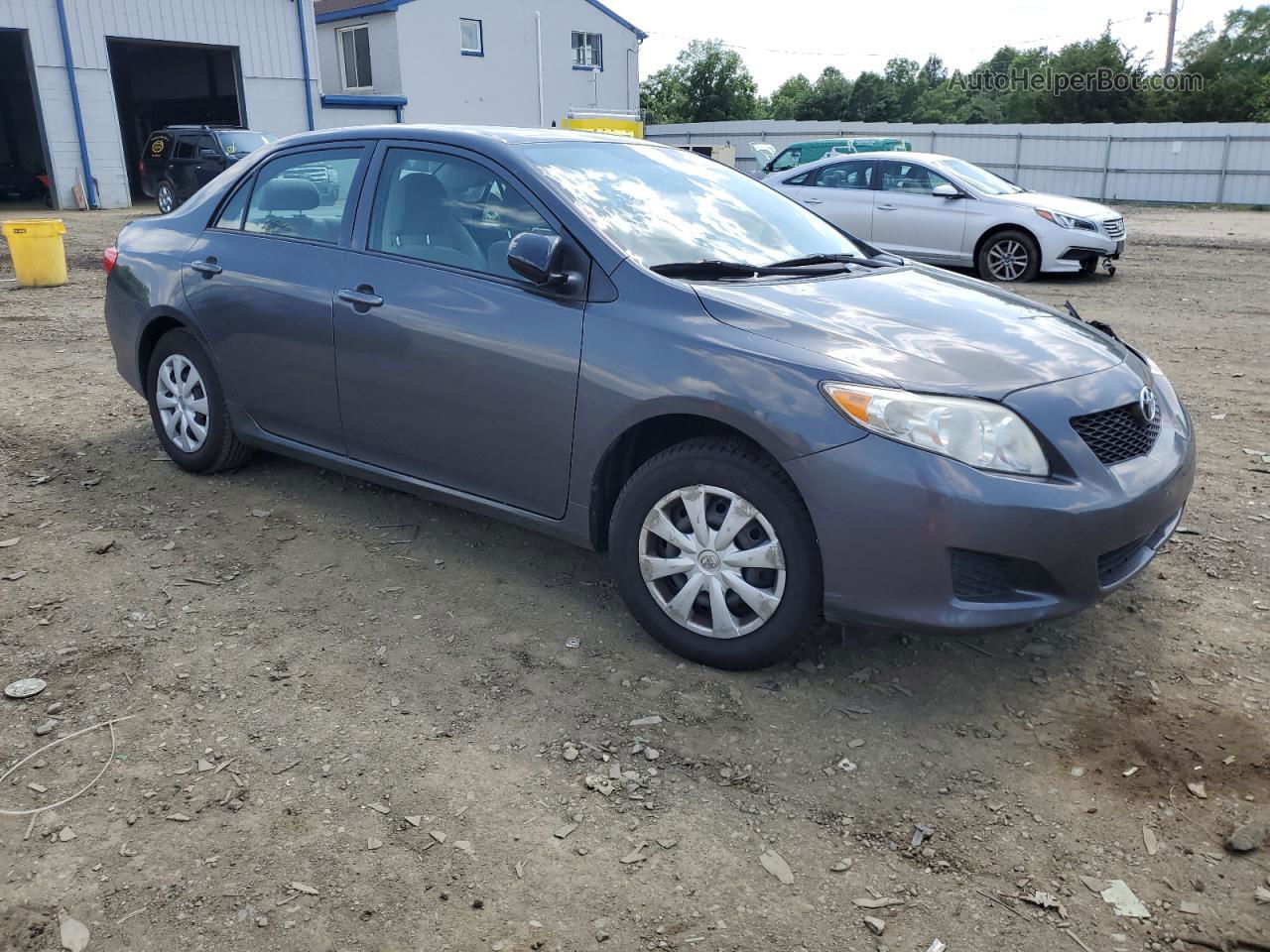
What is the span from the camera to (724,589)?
3430 millimetres

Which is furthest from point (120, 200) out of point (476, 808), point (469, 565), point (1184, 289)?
point (476, 808)

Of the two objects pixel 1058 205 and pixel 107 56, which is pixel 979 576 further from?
pixel 107 56

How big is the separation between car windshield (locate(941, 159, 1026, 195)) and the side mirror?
10.7 m

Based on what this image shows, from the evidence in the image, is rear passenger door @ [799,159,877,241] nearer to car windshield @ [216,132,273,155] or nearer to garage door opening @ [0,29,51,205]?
car windshield @ [216,132,273,155]

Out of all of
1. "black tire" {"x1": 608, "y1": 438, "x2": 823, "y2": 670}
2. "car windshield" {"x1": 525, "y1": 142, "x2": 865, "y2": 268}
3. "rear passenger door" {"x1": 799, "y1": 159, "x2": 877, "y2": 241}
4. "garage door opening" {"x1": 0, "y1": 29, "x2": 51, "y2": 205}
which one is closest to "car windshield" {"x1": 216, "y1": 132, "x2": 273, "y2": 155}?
"garage door opening" {"x1": 0, "y1": 29, "x2": 51, "y2": 205}

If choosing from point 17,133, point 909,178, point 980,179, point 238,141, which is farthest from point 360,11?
point 980,179

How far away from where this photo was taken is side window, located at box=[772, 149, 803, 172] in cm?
1916

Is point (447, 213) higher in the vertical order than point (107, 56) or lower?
lower

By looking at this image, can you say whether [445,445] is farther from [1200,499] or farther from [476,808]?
[1200,499]

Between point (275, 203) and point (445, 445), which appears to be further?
point (275, 203)

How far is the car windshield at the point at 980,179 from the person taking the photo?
1312 cm

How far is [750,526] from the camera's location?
3.36 metres

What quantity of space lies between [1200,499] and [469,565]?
345 centimetres

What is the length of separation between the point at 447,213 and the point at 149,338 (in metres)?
2.08
